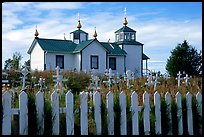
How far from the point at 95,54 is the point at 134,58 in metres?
5.08

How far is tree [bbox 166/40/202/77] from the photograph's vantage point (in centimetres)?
2772

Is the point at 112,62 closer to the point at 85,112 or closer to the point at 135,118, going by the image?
the point at 135,118

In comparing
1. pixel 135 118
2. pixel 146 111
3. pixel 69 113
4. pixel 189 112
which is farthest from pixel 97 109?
pixel 189 112

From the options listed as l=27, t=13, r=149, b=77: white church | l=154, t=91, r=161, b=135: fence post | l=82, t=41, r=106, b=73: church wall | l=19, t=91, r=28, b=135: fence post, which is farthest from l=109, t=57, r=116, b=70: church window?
l=19, t=91, r=28, b=135: fence post

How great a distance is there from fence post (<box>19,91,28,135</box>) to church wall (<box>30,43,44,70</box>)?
27079mm

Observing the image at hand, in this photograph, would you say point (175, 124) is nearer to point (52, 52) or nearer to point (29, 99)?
point (29, 99)

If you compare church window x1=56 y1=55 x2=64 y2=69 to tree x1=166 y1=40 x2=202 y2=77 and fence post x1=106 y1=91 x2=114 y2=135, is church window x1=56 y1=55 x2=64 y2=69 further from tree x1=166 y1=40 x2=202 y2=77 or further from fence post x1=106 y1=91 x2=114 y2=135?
fence post x1=106 y1=91 x2=114 y2=135

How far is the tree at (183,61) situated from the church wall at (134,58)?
7080mm

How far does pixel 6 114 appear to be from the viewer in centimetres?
470

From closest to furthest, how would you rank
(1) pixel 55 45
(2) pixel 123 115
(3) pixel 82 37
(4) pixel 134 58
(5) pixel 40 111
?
1. (5) pixel 40 111
2. (2) pixel 123 115
3. (1) pixel 55 45
4. (4) pixel 134 58
5. (3) pixel 82 37

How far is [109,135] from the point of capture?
523cm

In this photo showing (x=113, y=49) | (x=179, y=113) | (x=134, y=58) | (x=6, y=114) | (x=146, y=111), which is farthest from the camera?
(x=134, y=58)

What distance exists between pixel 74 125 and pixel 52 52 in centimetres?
2660

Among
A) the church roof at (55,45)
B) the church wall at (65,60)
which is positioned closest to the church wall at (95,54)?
the church wall at (65,60)
